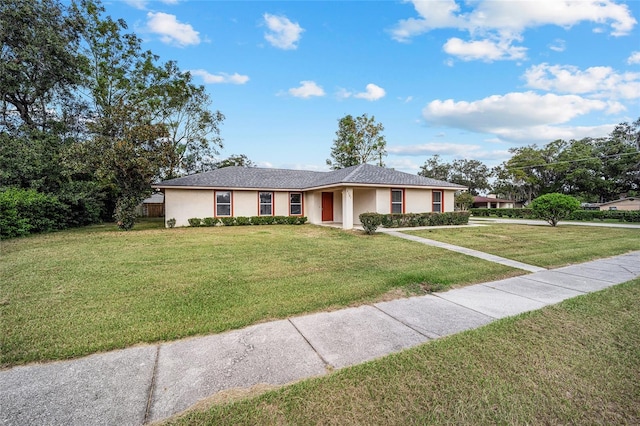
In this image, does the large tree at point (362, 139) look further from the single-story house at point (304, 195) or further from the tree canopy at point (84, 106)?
the tree canopy at point (84, 106)

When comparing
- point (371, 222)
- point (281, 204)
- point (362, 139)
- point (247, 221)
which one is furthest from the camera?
point (362, 139)

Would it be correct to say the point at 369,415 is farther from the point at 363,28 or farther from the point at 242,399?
the point at 363,28

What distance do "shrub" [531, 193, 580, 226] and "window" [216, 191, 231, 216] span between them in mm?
→ 18572

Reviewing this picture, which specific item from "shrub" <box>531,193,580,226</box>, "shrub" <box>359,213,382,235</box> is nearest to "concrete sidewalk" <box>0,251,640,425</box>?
"shrub" <box>359,213,382,235</box>

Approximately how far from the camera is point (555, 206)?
53.2 ft

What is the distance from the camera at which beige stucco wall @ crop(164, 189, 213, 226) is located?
15.8 meters

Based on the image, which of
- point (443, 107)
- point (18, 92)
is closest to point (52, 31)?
point (18, 92)

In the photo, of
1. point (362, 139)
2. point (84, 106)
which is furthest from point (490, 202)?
point (84, 106)

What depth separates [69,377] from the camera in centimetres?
252

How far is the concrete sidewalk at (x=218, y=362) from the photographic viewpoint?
2.15 meters

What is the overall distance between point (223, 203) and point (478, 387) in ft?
54.3

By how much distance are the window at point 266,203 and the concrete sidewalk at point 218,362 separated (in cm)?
1456

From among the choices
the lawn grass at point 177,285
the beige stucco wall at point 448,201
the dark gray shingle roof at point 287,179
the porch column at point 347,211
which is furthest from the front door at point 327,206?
the lawn grass at point 177,285

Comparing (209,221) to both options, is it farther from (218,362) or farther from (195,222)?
(218,362)
